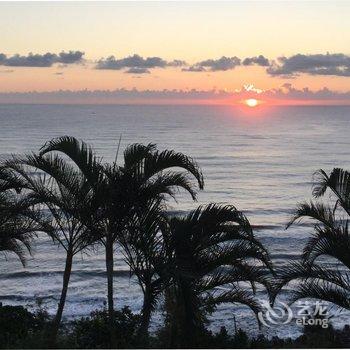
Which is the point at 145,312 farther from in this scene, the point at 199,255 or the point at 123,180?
the point at 123,180

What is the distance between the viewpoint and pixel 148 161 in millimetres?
7773

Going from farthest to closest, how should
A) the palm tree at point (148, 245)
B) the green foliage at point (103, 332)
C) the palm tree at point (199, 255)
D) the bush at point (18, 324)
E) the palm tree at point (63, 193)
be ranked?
the bush at point (18, 324) < the green foliage at point (103, 332) < the palm tree at point (63, 193) < the palm tree at point (148, 245) < the palm tree at point (199, 255)

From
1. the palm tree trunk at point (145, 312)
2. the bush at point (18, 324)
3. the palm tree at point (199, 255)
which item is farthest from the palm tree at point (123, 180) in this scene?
the bush at point (18, 324)

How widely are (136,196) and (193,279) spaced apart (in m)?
1.40

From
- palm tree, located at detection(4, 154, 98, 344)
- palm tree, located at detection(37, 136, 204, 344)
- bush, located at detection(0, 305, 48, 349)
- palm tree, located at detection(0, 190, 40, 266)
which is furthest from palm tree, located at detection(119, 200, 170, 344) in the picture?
bush, located at detection(0, 305, 48, 349)

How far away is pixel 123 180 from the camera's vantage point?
7668 mm

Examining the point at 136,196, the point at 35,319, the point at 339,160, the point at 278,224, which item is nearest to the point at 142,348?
the point at 136,196

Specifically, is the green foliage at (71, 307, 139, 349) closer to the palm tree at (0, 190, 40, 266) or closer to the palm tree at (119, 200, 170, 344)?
the palm tree at (119, 200, 170, 344)

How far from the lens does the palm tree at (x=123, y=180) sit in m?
7.61

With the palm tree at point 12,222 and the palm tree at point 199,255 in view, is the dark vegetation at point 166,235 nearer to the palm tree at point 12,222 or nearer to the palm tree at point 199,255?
the palm tree at point 199,255

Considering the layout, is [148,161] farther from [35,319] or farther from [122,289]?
[122,289]

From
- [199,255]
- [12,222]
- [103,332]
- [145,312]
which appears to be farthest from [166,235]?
[12,222]

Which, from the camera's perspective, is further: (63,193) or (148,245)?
(63,193)

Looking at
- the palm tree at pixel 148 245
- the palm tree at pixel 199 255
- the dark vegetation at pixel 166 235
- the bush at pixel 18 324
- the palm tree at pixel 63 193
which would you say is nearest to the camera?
the palm tree at pixel 199 255
